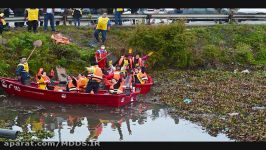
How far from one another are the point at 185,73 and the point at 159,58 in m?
1.54

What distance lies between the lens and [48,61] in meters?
19.7

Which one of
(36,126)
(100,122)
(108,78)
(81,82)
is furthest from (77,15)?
(36,126)

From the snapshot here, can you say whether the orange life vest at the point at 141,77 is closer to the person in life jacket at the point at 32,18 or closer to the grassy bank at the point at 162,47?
the grassy bank at the point at 162,47

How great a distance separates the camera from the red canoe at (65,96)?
16.0 m

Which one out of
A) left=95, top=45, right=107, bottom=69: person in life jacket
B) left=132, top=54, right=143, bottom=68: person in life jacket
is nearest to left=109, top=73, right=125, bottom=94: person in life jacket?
left=132, top=54, right=143, bottom=68: person in life jacket

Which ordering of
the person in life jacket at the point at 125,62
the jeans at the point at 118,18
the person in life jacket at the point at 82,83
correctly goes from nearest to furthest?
the person in life jacket at the point at 82,83
the person in life jacket at the point at 125,62
the jeans at the point at 118,18

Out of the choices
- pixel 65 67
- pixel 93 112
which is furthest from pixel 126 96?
pixel 65 67

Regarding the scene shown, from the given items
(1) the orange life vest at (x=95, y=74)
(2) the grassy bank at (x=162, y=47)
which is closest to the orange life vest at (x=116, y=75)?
(1) the orange life vest at (x=95, y=74)

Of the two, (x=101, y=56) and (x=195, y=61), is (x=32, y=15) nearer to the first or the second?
(x=101, y=56)

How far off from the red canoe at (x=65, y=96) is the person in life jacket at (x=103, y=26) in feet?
19.2

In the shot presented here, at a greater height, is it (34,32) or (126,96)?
(34,32)

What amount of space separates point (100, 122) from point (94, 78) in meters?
2.32
